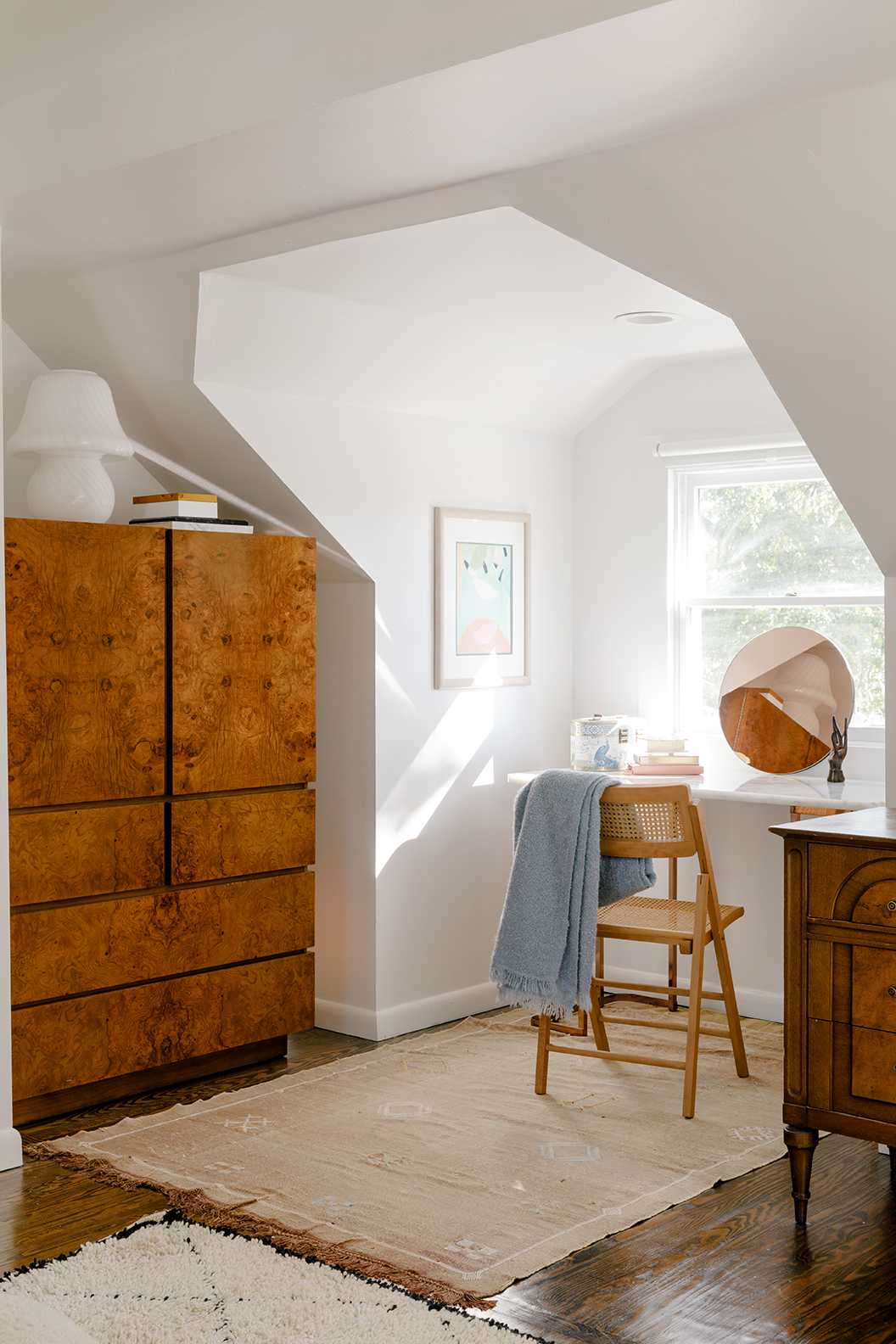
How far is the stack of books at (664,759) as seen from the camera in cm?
432

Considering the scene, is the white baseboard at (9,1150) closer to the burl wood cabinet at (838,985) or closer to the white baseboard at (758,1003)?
the burl wood cabinet at (838,985)

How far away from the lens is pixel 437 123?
2.44 metres

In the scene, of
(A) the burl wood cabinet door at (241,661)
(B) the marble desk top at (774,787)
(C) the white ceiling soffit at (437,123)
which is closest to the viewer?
(C) the white ceiling soffit at (437,123)

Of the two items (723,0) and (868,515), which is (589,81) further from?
(868,515)

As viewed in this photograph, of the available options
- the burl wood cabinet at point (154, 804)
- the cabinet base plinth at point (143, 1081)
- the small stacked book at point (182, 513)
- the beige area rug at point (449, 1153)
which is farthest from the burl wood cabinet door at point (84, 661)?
the beige area rug at point (449, 1153)

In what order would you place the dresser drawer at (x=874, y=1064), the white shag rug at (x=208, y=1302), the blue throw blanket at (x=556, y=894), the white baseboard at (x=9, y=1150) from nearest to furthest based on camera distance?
the white shag rug at (x=208, y=1302), the dresser drawer at (x=874, y=1064), the white baseboard at (x=9, y=1150), the blue throw blanket at (x=556, y=894)

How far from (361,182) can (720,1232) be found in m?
2.31

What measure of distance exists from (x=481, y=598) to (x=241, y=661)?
104 centimetres

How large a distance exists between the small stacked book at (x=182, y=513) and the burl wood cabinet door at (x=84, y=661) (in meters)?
0.14

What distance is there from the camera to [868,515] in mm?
3109

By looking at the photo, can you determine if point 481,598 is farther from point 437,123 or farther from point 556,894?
point 437,123

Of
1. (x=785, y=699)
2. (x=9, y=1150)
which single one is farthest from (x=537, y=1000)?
(x=785, y=699)

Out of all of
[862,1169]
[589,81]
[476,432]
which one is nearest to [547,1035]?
[862,1169]

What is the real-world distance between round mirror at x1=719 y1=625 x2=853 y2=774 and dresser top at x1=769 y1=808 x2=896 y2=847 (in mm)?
1359
